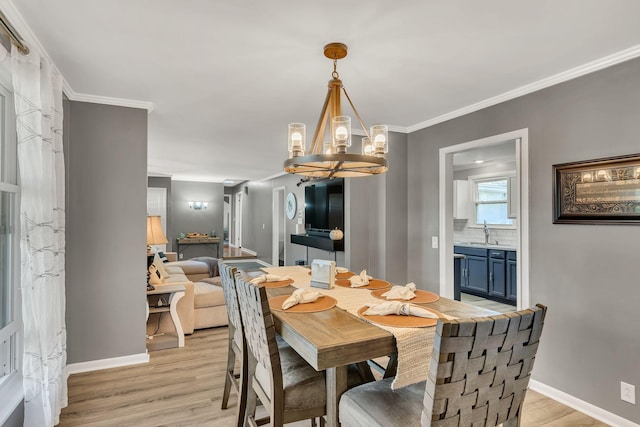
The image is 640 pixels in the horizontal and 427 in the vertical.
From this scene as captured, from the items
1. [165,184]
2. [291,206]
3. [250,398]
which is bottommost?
[250,398]

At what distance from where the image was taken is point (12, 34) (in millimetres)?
1664

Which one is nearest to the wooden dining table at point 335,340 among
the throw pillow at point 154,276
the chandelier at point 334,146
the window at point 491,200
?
the chandelier at point 334,146

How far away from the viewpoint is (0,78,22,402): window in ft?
6.72

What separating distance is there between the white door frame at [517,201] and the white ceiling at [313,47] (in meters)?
0.38

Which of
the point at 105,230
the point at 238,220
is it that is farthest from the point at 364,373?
the point at 238,220

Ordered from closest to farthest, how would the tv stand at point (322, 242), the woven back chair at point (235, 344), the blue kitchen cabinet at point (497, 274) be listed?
the woven back chair at point (235, 344) < the tv stand at point (322, 242) < the blue kitchen cabinet at point (497, 274)

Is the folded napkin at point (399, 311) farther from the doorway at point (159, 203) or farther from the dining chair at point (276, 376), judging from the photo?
the doorway at point (159, 203)

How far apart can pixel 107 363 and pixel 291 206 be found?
514cm

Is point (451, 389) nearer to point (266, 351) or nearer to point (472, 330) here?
point (472, 330)

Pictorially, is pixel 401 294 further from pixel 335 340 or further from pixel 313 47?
pixel 313 47

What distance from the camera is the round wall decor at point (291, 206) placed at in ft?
25.0

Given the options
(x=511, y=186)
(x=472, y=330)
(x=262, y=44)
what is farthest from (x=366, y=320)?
(x=511, y=186)

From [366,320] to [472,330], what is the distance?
0.60m

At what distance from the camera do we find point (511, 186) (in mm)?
5797
